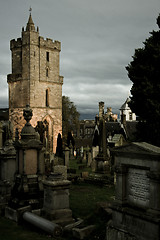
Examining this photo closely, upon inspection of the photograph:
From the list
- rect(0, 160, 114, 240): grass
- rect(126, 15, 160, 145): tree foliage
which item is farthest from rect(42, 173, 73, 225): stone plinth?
rect(126, 15, 160, 145): tree foliage

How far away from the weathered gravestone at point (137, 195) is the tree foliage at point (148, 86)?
8.69m

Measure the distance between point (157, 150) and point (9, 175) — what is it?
6.18m

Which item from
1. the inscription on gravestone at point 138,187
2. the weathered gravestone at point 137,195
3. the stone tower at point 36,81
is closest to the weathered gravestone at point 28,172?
the weathered gravestone at point 137,195

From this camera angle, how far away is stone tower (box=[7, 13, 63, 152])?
1553 inches

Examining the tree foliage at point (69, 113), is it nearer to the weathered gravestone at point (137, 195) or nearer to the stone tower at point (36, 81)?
the stone tower at point (36, 81)

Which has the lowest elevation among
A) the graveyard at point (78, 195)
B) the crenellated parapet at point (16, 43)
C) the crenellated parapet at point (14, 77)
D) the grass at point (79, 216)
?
the grass at point (79, 216)

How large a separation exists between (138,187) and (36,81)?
35.7 meters

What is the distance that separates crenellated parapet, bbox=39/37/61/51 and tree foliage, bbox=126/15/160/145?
27.2 meters

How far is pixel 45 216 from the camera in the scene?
24.2 feet

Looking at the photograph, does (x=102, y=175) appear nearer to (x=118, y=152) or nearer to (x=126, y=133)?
(x=118, y=152)

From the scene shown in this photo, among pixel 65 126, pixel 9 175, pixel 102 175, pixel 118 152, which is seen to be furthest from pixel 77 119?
pixel 118 152

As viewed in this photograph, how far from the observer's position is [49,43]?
4156cm

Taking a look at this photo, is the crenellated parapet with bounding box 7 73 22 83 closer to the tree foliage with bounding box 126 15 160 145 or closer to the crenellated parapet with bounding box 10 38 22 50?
the crenellated parapet with bounding box 10 38 22 50

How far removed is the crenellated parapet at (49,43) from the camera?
4066 cm
